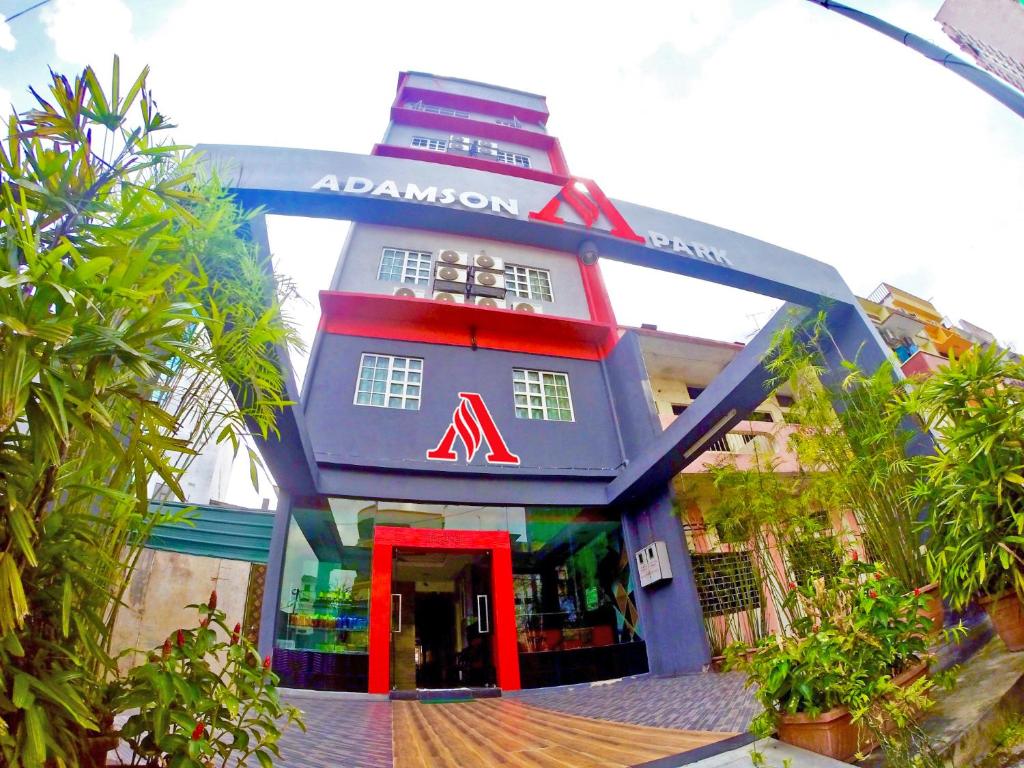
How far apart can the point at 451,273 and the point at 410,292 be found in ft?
2.84

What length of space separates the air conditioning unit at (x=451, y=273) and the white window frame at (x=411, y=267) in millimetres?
244

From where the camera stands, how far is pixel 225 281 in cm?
240

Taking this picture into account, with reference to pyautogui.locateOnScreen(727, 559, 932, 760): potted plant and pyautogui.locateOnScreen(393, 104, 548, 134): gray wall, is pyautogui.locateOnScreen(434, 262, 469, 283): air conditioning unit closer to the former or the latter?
pyautogui.locateOnScreen(393, 104, 548, 134): gray wall

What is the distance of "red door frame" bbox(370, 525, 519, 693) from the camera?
5652mm

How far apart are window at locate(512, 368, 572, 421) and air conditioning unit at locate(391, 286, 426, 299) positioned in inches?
88.8

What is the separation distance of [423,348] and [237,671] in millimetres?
6485

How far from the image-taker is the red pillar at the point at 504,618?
5.88 m

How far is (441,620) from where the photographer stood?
A: 795cm

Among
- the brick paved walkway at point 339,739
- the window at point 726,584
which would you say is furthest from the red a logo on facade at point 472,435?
the window at point 726,584

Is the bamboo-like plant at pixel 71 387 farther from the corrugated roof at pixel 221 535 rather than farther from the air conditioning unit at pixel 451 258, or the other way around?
the air conditioning unit at pixel 451 258

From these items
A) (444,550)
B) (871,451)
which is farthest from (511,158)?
(871,451)

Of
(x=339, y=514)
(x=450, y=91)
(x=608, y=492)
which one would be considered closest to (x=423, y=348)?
(x=339, y=514)

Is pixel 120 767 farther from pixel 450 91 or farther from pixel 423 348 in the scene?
pixel 450 91

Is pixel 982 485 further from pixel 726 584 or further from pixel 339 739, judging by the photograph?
pixel 726 584
